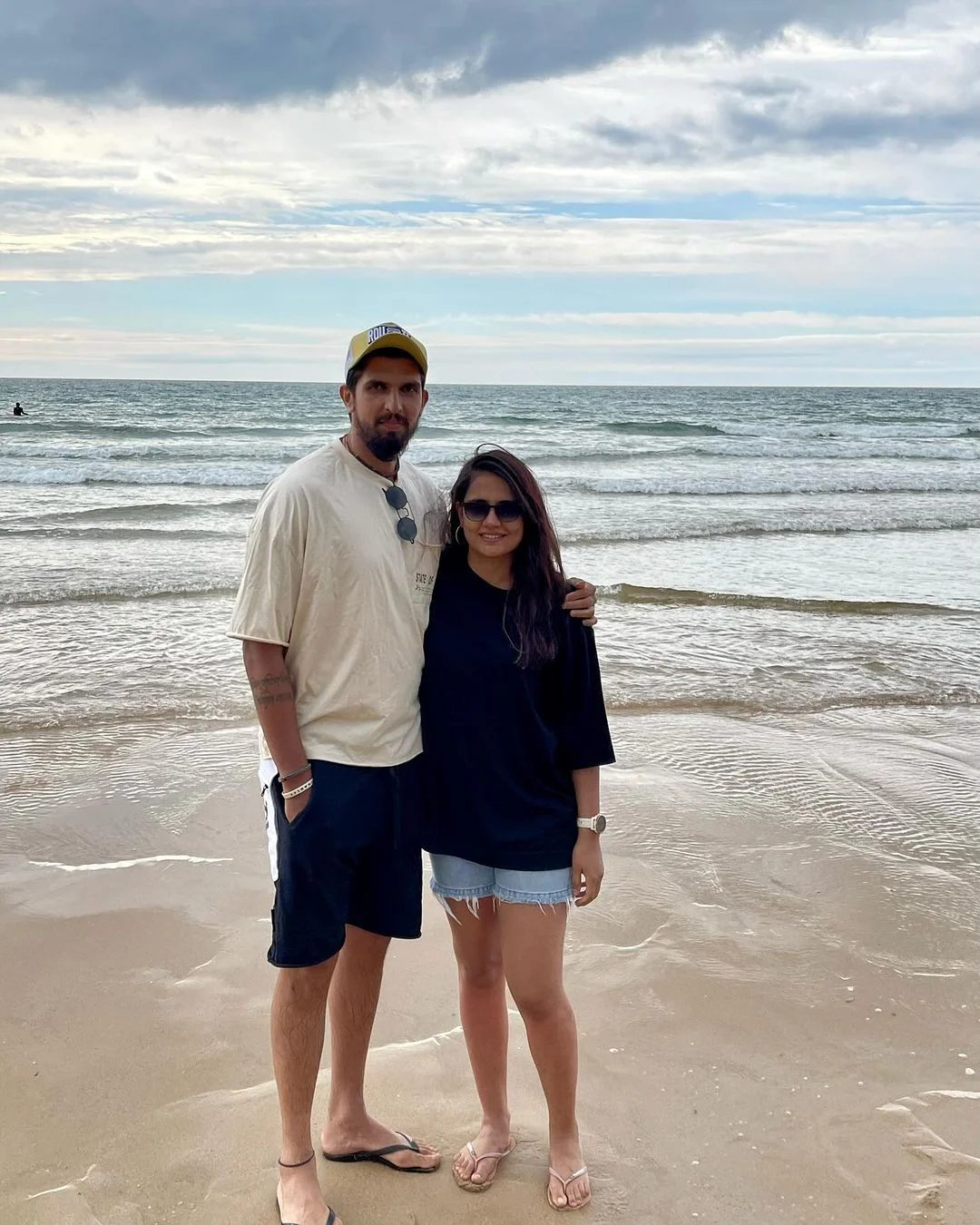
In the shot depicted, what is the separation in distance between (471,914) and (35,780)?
12.0 feet

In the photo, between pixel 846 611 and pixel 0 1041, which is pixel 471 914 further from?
pixel 846 611

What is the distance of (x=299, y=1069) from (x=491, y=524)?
147cm

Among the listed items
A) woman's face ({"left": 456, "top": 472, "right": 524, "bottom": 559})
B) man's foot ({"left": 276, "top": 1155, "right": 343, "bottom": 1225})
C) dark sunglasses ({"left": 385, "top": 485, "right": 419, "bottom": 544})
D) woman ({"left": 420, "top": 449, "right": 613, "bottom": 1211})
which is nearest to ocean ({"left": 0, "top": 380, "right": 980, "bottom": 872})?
man's foot ({"left": 276, "top": 1155, "right": 343, "bottom": 1225})

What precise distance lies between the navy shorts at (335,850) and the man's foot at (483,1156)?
0.74m

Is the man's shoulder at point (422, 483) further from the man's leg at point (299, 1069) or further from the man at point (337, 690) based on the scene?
the man's leg at point (299, 1069)

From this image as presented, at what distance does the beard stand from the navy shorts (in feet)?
2.60

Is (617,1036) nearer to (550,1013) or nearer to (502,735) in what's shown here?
(550,1013)

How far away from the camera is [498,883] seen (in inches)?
103

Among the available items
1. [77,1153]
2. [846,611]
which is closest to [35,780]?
[77,1153]

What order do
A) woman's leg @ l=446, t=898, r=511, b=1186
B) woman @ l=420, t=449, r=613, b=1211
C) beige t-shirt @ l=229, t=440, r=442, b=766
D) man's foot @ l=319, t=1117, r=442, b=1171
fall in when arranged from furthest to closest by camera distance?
man's foot @ l=319, t=1117, r=442, b=1171, woman's leg @ l=446, t=898, r=511, b=1186, woman @ l=420, t=449, r=613, b=1211, beige t-shirt @ l=229, t=440, r=442, b=766

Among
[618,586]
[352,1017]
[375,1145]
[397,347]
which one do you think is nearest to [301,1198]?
[375,1145]

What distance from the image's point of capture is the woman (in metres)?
2.56

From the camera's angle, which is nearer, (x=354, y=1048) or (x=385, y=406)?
(x=385, y=406)

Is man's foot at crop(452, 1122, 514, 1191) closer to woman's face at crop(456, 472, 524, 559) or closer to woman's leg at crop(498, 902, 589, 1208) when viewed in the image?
woman's leg at crop(498, 902, 589, 1208)
